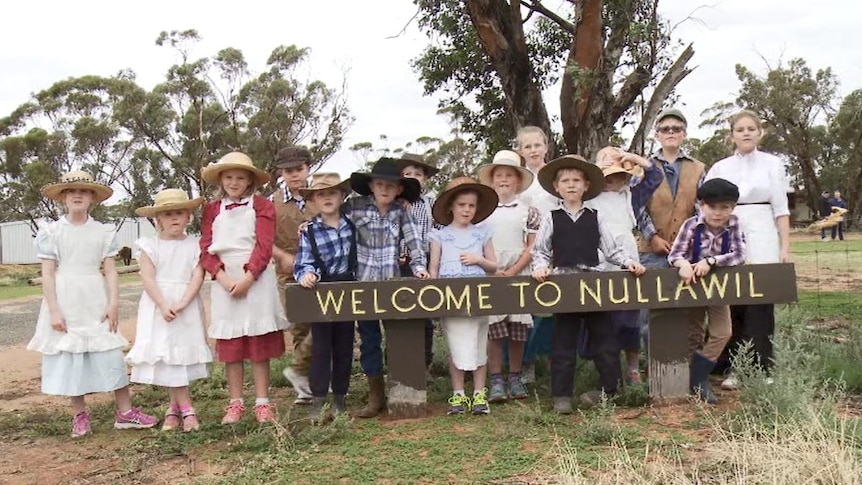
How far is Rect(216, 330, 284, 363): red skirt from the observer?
4.86 m

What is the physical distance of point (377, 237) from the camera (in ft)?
16.5

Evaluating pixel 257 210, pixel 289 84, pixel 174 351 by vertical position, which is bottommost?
pixel 174 351

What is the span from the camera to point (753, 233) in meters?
5.13

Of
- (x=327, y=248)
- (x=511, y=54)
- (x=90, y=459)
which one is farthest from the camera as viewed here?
(x=511, y=54)

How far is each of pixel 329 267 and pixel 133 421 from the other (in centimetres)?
169

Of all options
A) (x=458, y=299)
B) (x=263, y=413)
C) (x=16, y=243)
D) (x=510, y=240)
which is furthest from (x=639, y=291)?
(x=16, y=243)

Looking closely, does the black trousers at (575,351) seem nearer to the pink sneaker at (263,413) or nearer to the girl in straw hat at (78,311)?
the pink sneaker at (263,413)

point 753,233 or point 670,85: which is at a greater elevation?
point 670,85

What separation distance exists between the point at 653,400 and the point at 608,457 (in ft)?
4.07

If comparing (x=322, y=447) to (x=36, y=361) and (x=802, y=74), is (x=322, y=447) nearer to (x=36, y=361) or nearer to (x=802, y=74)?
(x=36, y=361)

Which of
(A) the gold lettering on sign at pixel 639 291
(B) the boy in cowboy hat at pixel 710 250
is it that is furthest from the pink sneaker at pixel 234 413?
(B) the boy in cowboy hat at pixel 710 250

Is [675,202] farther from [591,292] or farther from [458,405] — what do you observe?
[458,405]

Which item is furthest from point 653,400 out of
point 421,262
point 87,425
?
point 87,425

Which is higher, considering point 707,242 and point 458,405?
point 707,242
